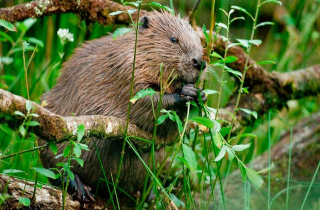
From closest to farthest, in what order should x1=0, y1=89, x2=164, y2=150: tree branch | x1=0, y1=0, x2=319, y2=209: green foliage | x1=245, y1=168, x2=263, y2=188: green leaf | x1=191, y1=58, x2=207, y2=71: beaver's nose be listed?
x1=0, y1=89, x2=164, y2=150: tree branch
x1=245, y1=168, x2=263, y2=188: green leaf
x1=0, y1=0, x2=319, y2=209: green foliage
x1=191, y1=58, x2=207, y2=71: beaver's nose

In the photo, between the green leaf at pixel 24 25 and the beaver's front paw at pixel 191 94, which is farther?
the beaver's front paw at pixel 191 94

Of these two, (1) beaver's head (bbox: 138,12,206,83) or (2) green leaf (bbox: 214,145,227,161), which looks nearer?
(2) green leaf (bbox: 214,145,227,161)

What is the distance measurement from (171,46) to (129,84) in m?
0.35

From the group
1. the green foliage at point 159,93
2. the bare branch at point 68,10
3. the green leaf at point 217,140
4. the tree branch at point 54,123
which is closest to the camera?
the tree branch at point 54,123

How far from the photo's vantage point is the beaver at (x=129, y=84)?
264 cm

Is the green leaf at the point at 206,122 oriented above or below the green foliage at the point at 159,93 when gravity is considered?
above

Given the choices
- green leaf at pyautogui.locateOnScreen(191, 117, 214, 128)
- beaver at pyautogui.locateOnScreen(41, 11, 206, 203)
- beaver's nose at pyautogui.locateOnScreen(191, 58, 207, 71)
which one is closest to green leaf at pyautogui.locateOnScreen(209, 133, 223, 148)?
green leaf at pyautogui.locateOnScreen(191, 117, 214, 128)

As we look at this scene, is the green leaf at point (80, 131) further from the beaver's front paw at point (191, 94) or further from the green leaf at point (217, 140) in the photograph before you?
the beaver's front paw at point (191, 94)

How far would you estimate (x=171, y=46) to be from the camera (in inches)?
108

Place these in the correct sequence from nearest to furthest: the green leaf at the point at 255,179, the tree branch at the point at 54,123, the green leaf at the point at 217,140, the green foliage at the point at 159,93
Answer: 1. the tree branch at the point at 54,123
2. the green leaf at the point at 255,179
3. the green leaf at the point at 217,140
4. the green foliage at the point at 159,93

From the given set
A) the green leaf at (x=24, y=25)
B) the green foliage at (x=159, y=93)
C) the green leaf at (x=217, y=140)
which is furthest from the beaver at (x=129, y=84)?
the green leaf at (x=24, y=25)

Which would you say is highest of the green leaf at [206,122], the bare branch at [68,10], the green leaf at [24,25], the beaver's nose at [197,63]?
the green leaf at [24,25]

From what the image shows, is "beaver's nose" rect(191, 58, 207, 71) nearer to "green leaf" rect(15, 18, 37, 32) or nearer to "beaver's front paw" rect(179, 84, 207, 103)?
"beaver's front paw" rect(179, 84, 207, 103)

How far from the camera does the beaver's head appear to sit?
265 cm
